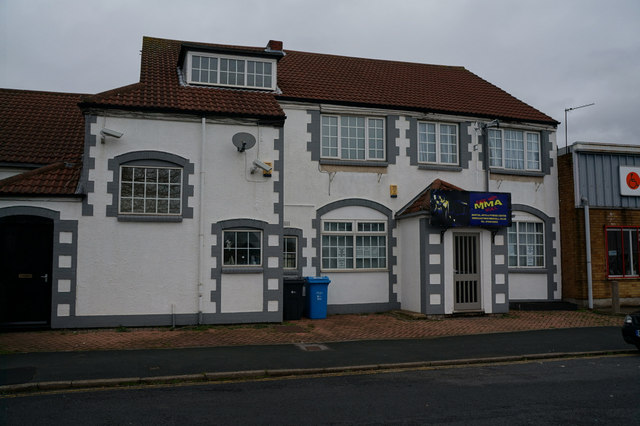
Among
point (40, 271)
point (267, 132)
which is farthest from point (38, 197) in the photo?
point (267, 132)

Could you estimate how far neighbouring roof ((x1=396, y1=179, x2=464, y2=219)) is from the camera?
1482cm

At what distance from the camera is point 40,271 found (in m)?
12.5

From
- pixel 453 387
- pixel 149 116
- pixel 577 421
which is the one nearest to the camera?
pixel 577 421

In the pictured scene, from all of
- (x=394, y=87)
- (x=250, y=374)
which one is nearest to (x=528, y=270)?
(x=394, y=87)

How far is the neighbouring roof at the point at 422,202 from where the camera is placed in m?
14.8

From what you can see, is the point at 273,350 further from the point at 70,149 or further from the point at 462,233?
the point at 70,149

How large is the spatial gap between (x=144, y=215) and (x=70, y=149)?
4360 millimetres

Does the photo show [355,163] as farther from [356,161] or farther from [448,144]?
[448,144]

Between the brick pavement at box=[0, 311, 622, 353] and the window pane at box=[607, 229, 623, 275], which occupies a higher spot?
the window pane at box=[607, 229, 623, 275]

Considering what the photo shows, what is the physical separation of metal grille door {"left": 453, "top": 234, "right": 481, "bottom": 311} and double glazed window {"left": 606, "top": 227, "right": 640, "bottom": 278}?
559 cm

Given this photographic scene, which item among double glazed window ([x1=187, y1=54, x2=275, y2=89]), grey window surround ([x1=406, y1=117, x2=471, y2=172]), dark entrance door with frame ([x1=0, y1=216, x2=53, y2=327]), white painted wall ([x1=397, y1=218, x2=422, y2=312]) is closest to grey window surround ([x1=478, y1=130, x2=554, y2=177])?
grey window surround ([x1=406, y1=117, x2=471, y2=172])

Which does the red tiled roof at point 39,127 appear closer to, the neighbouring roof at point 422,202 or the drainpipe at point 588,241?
the neighbouring roof at point 422,202

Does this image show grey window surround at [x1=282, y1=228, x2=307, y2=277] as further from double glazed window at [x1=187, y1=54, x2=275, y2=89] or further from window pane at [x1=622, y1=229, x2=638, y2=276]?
window pane at [x1=622, y1=229, x2=638, y2=276]

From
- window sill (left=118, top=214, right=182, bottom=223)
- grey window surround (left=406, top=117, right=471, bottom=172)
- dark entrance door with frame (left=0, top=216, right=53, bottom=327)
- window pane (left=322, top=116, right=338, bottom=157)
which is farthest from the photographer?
grey window surround (left=406, top=117, right=471, bottom=172)
